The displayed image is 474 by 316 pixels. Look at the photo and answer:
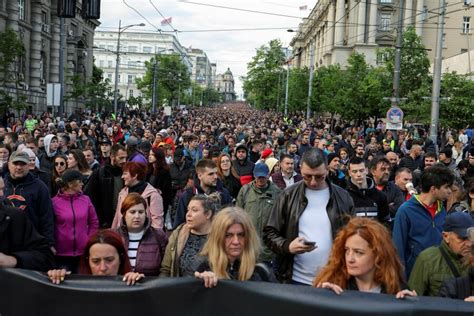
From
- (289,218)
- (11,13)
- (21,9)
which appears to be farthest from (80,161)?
(21,9)

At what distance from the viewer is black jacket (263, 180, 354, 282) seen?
5.21 meters

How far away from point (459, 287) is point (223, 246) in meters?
1.52

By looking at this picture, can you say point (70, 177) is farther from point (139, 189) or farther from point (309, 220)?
point (309, 220)

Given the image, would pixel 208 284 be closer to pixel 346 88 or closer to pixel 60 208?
pixel 60 208

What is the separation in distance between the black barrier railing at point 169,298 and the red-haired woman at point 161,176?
20.2ft

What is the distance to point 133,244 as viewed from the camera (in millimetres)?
5570

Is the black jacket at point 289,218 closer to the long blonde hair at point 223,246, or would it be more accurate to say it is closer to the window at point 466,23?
the long blonde hair at point 223,246

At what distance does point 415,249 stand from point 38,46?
165 ft

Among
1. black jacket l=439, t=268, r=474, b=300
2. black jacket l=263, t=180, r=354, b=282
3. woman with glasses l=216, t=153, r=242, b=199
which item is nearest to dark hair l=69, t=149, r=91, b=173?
woman with glasses l=216, t=153, r=242, b=199

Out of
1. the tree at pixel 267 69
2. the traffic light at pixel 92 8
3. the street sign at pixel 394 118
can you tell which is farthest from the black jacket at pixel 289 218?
the tree at pixel 267 69

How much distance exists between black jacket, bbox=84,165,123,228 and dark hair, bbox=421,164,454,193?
3.90 metres

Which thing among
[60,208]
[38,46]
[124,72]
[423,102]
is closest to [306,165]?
[60,208]

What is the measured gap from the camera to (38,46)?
52062 millimetres

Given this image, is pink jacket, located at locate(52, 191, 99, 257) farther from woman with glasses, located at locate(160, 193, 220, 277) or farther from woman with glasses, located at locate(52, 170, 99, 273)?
woman with glasses, located at locate(160, 193, 220, 277)
